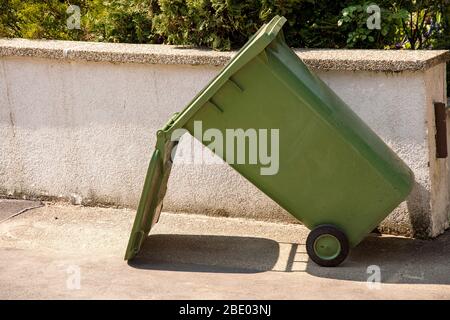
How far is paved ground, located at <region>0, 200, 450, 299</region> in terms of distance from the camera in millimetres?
6023

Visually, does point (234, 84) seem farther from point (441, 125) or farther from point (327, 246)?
point (441, 125)

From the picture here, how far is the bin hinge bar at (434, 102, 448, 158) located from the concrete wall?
0.27 ft

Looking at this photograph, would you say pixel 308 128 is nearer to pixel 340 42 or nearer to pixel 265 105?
pixel 265 105

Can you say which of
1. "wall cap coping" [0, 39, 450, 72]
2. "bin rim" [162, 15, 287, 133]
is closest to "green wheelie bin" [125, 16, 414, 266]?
"bin rim" [162, 15, 287, 133]

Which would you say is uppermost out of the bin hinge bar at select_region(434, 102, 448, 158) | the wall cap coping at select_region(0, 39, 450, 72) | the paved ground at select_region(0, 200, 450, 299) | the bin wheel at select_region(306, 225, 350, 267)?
the wall cap coping at select_region(0, 39, 450, 72)

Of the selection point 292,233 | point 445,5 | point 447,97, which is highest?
point 445,5

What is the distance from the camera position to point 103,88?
25.0 ft

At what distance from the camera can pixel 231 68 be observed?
6004mm

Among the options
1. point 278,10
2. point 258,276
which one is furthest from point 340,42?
point 258,276

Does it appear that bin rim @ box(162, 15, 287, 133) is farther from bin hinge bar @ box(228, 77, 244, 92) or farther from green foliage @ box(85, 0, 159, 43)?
green foliage @ box(85, 0, 159, 43)

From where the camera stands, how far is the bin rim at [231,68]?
5965mm
